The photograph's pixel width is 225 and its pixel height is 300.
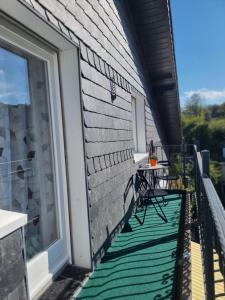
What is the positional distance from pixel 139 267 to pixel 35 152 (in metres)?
1.33

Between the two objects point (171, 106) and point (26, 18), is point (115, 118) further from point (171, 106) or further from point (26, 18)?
point (171, 106)

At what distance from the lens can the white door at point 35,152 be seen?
1.70m

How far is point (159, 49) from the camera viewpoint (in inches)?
233

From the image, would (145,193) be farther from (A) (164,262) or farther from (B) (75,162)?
(B) (75,162)

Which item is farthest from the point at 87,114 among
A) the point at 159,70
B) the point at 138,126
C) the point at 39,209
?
the point at 159,70

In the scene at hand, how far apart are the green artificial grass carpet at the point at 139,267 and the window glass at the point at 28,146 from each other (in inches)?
20.8

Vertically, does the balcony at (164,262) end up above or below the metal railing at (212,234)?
below

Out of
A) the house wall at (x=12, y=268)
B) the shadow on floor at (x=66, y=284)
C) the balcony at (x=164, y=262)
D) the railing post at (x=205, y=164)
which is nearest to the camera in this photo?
the house wall at (x=12, y=268)

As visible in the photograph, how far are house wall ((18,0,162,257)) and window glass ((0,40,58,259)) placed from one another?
0.32 metres

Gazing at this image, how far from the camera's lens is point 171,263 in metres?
2.39

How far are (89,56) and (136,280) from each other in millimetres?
1951

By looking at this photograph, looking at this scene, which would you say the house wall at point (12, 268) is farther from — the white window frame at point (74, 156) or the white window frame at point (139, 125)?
the white window frame at point (139, 125)

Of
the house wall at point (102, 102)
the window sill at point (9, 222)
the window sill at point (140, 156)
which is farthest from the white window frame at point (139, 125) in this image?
the window sill at point (9, 222)

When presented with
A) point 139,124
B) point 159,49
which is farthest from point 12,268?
point 159,49
